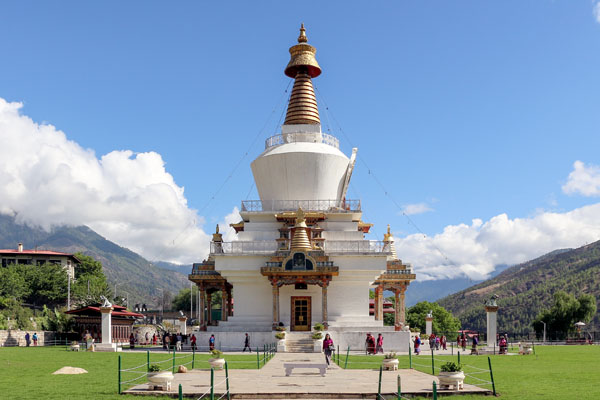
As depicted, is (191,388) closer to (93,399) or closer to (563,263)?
(93,399)

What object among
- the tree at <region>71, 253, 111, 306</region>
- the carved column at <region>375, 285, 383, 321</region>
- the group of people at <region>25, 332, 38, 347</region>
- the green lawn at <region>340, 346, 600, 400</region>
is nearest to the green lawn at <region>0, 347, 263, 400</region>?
the green lawn at <region>340, 346, 600, 400</region>

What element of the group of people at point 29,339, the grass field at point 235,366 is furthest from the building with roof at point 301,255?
the group of people at point 29,339

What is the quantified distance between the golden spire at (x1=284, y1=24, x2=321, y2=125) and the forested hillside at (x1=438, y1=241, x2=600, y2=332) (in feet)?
254

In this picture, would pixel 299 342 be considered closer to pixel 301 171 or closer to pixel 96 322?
pixel 301 171

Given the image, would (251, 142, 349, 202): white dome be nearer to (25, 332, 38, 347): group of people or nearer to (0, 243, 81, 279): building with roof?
(25, 332, 38, 347): group of people

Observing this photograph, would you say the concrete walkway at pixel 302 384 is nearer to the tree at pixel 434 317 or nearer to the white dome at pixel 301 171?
the white dome at pixel 301 171

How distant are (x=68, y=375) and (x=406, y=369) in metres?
14.2

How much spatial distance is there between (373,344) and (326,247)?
30.3 feet

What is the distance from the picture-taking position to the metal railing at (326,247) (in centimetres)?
4362

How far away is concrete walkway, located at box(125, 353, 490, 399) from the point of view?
18250mm

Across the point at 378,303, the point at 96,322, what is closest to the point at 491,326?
the point at 378,303

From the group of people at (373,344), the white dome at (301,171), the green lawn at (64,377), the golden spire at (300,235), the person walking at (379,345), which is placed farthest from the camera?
the white dome at (301,171)

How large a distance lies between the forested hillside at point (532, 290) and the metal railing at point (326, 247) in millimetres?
78817

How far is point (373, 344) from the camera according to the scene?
37469 mm
